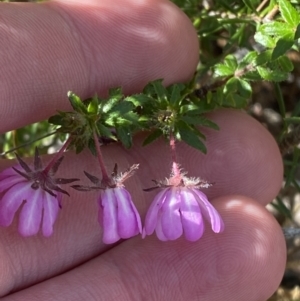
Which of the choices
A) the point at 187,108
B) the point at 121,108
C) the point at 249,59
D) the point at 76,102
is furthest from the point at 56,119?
the point at 249,59

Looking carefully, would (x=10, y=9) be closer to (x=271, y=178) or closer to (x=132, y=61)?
(x=132, y=61)

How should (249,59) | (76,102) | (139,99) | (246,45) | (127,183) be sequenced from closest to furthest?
(76,102)
(139,99)
(249,59)
(127,183)
(246,45)

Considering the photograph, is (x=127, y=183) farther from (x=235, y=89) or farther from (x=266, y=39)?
(x=266, y=39)

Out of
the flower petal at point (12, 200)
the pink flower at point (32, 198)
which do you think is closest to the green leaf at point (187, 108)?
the pink flower at point (32, 198)

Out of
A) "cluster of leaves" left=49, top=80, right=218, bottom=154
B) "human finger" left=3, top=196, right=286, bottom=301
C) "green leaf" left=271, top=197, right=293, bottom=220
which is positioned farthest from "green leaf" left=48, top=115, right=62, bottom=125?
"green leaf" left=271, top=197, right=293, bottom=220

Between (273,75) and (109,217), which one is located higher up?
(273,75)

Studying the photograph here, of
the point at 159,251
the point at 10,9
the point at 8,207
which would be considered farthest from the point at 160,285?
the point at 10,9
